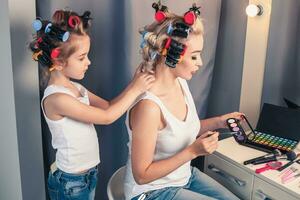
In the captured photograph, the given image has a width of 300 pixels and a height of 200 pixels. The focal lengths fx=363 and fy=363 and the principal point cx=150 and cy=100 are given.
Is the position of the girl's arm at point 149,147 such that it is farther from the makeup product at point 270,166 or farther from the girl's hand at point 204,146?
the makeup product at point 270,166

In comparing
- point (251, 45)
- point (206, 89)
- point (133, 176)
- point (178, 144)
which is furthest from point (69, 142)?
point (251, 45)

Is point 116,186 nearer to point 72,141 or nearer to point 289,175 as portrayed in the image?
point 72,141

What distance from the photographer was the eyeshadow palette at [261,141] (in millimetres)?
1215

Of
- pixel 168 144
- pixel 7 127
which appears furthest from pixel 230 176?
pixel 7 127

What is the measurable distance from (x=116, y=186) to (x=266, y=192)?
1.49 ft

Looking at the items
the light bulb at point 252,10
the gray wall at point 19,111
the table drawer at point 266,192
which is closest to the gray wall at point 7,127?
the gray wall at point 19,111

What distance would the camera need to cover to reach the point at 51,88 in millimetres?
1036

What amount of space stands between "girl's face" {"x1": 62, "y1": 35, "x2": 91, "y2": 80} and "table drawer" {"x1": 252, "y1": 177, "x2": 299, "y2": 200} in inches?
24.3

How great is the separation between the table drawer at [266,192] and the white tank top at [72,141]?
19.9 inches

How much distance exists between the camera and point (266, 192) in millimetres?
1077

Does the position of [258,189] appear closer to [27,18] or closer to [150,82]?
[150,82]

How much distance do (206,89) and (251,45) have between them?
26 centimetres

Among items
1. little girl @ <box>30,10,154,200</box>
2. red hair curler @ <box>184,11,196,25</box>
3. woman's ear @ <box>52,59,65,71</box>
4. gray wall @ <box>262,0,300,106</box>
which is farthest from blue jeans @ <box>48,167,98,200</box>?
gray wall @ <box>262,0,300,106</box>

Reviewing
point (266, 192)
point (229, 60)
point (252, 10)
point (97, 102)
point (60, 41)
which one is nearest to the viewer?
point (60, 41)
